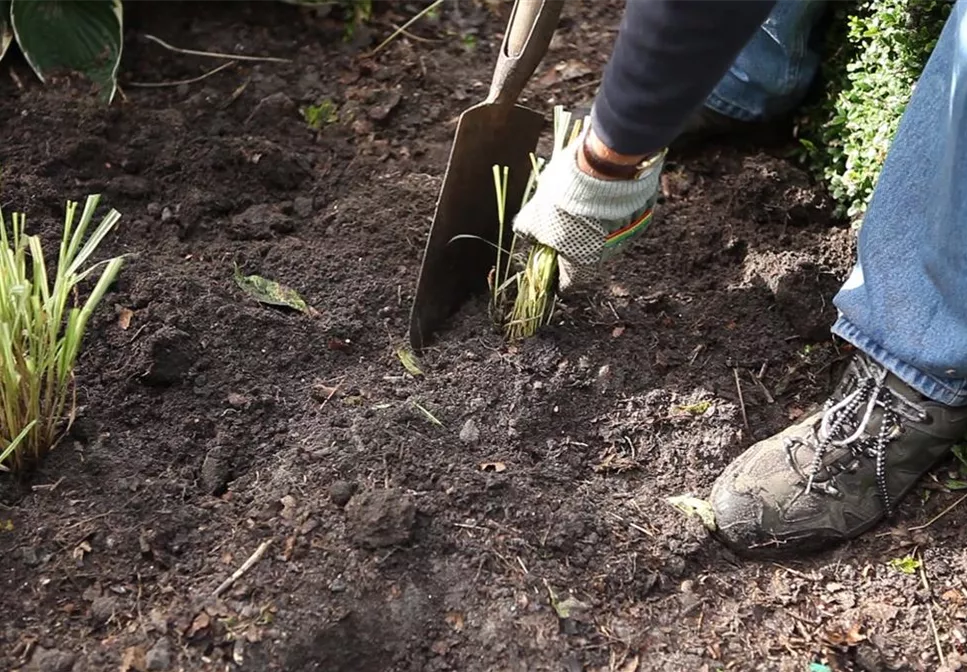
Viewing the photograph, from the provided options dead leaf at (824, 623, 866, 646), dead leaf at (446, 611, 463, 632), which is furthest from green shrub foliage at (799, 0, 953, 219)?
dead leaf at (446, 611, 463, 632)

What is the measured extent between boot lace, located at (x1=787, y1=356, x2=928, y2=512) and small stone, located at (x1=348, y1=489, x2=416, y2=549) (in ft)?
2.13

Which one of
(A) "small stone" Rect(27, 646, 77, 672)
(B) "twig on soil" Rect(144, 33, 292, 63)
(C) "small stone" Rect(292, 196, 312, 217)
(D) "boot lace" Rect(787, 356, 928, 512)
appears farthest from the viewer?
(B) "twig on soil" Rect(144, 33, 292, 63)

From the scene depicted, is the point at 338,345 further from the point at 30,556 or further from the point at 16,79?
the point at 16,79

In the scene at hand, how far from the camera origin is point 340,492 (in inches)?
61.5

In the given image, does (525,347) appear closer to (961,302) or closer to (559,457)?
(559,457)

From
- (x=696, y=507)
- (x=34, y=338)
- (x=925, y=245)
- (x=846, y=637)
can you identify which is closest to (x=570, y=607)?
(x=696, y=507)

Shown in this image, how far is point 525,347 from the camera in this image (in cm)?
182

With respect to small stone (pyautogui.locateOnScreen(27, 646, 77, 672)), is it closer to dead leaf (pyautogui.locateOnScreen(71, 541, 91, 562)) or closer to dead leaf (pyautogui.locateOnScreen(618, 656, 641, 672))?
dead leaf (pyautogui.locateOnScreen(71, 541, 91, 562))

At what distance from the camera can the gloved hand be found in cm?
159

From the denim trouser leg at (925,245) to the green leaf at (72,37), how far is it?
158 centimetres

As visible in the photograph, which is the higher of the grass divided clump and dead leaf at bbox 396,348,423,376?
the grass divided clump

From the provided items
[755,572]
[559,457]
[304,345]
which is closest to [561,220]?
[559,457]

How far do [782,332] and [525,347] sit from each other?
0.50m

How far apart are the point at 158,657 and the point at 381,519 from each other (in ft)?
1.15
